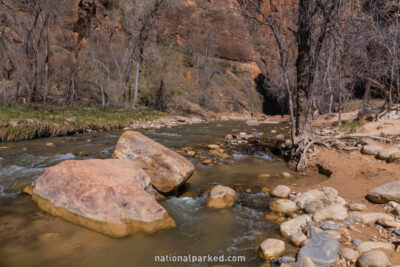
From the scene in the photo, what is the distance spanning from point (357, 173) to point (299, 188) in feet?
4.26

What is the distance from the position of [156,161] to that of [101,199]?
60.8 inches

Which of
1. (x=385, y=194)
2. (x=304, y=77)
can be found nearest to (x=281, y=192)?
(x=385, y=194)

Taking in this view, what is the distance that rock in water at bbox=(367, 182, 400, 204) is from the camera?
3.46m

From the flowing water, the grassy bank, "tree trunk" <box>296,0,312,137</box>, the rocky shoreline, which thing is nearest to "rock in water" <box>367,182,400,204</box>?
the rocky shoreline

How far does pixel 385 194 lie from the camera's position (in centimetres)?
350

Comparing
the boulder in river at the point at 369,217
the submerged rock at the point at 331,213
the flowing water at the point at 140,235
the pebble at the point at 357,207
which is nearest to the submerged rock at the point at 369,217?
the boulder in river at the point at 369,217

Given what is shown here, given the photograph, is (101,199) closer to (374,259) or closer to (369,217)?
(374,259)

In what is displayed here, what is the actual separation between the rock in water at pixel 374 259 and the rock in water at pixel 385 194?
1.63 meters

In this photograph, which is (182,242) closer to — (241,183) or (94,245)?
(94,245)

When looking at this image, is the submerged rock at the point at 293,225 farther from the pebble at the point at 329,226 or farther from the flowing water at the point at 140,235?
the pebble at the point at 329,226

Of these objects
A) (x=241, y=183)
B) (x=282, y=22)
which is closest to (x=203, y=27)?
(x=282, y=22)

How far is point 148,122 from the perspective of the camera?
52.7 ft

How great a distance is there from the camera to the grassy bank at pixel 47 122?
8.68m

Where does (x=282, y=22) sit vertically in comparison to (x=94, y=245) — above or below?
above
